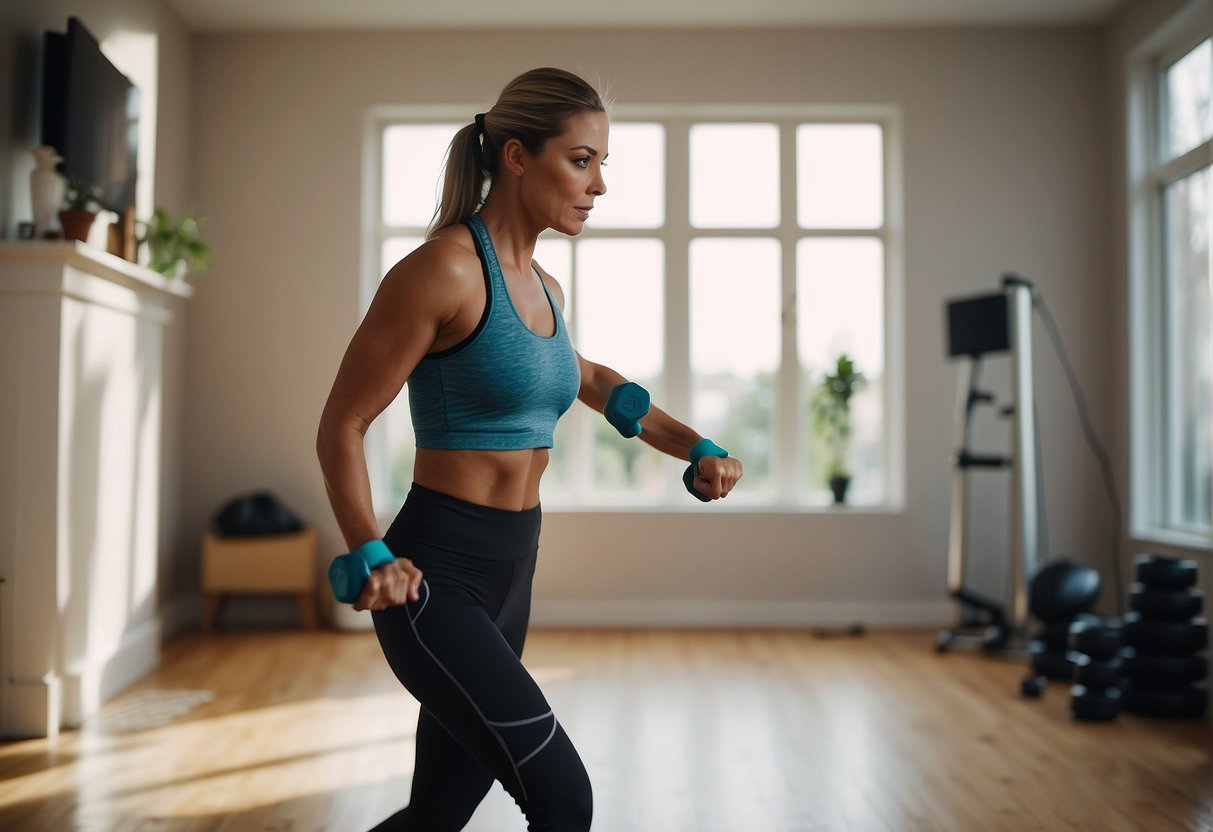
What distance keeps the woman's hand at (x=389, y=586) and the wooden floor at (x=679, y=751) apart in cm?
150

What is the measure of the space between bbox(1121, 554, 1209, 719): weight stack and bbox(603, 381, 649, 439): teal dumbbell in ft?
8.76

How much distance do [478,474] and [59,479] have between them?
2370 millimetres

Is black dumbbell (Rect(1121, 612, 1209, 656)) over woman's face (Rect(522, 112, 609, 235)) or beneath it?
beneath

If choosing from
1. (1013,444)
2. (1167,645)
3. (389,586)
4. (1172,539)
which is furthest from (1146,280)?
(389,586)

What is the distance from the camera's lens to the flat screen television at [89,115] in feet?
11.2

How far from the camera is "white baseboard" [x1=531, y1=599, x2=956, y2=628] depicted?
5.03 m

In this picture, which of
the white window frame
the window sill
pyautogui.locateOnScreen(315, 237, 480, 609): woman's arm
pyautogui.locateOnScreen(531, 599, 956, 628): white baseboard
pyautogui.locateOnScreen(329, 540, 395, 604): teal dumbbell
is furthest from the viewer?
pyautogui.locateOnScreen(531, 599, 956, 628): white baseboard

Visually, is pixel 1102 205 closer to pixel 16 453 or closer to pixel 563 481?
pixel 563 481

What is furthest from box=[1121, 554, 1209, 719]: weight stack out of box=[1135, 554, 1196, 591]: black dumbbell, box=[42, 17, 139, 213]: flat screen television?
box=[42, 17, 139, 213]: flat screen television

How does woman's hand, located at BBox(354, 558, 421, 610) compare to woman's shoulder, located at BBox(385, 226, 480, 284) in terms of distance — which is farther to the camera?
woman's shoulder, located at BBox(385, 226, 480, 284)

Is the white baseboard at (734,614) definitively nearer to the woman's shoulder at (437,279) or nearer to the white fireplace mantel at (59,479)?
the white fireplace mantel at (59,479)

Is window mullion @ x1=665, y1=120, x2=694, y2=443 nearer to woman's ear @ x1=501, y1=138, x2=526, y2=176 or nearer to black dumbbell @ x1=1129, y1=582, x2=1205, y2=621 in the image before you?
black dumbbell @ x1=1129, y1=582, x2=1205, y2=621

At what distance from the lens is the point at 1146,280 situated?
4.75 metres

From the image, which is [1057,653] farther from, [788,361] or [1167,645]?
[788,361]
